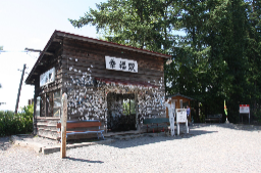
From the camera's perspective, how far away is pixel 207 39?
19.3 metres

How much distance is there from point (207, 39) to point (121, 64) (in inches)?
475

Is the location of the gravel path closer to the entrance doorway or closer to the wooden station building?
the wooden station building

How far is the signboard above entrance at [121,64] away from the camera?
10373 millimetres

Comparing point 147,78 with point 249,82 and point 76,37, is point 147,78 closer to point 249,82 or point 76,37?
point 76,37

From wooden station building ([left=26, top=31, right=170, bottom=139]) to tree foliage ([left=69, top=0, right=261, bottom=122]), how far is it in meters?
6.29

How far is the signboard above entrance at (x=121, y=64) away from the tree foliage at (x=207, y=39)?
21.5 feet

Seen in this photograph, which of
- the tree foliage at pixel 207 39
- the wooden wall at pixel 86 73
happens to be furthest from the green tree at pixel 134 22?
the wooden wall at pixel 86 73

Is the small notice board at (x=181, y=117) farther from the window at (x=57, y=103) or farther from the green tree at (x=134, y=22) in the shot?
the green tree at (x=134, y=22)

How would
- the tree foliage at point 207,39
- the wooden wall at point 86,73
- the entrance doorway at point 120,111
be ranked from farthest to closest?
the tree foliage at point 207,39
the entrance doorway at point 120,111
the wooden wall at point 86,73

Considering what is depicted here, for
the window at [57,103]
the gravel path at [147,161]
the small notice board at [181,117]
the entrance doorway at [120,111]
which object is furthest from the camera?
the entrance doorway at [120,111]

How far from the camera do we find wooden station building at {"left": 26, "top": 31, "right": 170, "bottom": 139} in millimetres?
9117

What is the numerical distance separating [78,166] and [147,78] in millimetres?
7586

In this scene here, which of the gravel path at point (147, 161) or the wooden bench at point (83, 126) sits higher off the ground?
the wooden bench at point (83, 126)

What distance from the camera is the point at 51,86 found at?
10344mm
